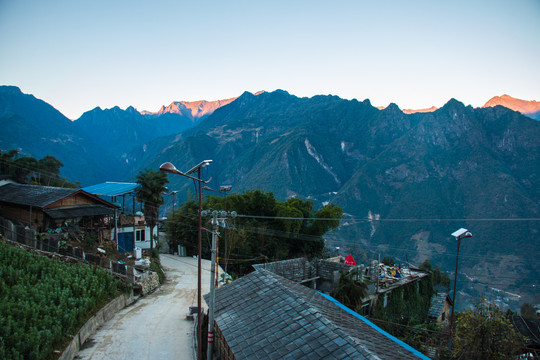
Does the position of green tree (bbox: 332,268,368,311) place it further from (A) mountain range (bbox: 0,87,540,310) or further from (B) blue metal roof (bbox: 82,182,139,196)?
(A) mountain range (bbox: 0,87,540,310)

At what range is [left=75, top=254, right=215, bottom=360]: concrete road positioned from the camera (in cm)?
1521

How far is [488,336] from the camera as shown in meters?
11.9

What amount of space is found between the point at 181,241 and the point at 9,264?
24076 millimetres

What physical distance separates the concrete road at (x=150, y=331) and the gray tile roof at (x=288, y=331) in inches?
146

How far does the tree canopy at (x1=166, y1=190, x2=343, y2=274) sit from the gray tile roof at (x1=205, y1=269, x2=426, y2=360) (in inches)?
919

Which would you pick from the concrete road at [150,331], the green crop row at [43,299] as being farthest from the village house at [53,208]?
the concrete road at [150,331]

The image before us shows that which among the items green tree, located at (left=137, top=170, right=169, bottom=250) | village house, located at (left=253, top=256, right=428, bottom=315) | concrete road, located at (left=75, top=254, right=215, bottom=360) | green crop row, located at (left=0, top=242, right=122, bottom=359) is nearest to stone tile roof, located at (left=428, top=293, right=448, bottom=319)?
village house, located at (left=253, top=256, right=428, bottom=315)

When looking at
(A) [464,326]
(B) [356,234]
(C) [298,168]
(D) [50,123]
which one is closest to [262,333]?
(A) [464,326]

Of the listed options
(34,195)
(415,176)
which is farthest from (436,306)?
(415,176)

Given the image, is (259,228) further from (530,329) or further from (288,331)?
(288,331)

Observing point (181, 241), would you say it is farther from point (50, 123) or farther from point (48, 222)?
point (50, 123)

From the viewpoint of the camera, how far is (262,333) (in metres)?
11.1

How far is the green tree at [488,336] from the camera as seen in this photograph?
38.3ft

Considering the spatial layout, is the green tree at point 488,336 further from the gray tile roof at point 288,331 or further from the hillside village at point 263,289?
the gray tile roof at point 288,331
